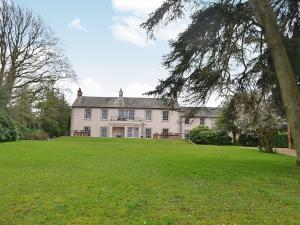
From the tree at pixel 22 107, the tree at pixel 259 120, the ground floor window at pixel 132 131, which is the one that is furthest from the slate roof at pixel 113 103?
the tree at pixel 259 120

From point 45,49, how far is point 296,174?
32047mm

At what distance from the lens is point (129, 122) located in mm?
56875

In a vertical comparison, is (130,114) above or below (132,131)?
above

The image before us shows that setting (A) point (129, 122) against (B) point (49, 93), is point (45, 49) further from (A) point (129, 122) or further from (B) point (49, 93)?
(A) point (129, 122)

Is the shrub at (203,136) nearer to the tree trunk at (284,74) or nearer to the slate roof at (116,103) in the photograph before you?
the slate roof at (116,103)

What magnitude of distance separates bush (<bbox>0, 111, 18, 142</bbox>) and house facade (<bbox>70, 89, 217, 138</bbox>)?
919 inches

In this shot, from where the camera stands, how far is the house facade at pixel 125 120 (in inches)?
2228

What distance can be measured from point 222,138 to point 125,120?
17.2 metres

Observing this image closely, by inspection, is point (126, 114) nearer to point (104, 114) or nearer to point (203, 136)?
point (104, 114)

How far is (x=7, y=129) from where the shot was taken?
3191 centimetres

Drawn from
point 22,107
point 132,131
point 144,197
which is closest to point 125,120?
point 132,131

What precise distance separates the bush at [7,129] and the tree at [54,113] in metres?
8.36

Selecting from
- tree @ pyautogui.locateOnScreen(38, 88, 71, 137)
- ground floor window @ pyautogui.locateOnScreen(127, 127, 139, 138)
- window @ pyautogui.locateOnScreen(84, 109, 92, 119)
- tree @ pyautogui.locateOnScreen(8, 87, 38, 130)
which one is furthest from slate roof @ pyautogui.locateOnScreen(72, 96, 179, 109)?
tree @ pyautogui.locateOnScreen(8, 87, 38, 130)

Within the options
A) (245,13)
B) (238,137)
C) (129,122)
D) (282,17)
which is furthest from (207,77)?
(129,122)
